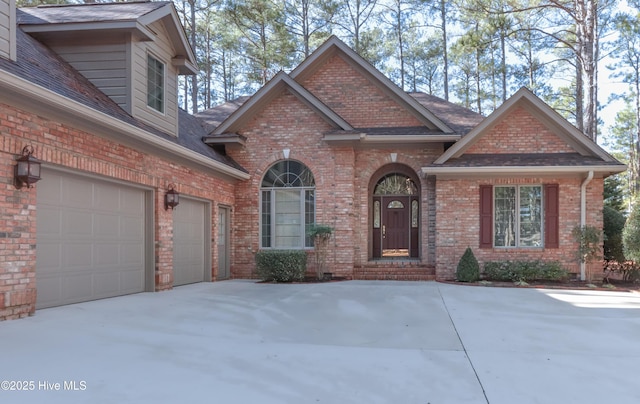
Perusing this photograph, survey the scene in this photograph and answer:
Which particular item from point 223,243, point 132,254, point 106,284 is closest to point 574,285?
point 223,243

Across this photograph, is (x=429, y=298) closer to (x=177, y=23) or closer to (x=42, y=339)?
(x=42, y=339)

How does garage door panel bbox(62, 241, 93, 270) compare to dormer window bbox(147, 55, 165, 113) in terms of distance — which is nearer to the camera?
garage door panel bbox(62, 241, 93, 270)

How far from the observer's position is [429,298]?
8.97 metres

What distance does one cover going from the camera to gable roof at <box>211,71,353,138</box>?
12836 millimetres

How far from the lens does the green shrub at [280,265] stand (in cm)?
1177

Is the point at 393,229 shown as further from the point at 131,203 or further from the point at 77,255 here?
the point at 77,255

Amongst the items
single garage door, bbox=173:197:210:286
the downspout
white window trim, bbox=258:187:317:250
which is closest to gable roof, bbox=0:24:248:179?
single garage door, bbox=173:197:210:286

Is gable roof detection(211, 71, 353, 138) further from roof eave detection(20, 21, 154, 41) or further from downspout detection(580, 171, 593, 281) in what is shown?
downspout detection(580, 171, 593, 281)

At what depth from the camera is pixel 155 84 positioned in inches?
401

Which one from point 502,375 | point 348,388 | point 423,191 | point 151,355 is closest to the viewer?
point 348,388

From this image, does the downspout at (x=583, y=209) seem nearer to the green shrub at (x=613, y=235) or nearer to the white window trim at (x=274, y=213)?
the green shrub at (x=613, y=235)

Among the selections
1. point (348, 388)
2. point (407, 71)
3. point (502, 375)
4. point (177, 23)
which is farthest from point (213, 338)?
point (407, 71)

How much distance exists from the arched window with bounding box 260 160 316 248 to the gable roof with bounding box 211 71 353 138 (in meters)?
1.59

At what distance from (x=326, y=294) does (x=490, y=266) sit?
4.85m
